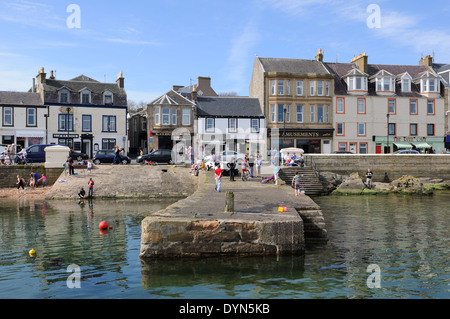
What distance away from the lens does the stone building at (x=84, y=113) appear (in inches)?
1855

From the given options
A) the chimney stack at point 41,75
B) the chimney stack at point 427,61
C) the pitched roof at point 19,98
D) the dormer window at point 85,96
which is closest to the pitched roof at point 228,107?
the dormer window at point 85,96

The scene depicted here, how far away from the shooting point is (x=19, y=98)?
46531mm

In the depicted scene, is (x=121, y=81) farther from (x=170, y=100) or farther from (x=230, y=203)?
(x=230, y=203)

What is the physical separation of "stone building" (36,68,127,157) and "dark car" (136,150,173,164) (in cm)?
1226

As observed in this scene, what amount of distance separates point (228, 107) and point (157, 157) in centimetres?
1530

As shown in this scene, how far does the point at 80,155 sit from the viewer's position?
128 feet

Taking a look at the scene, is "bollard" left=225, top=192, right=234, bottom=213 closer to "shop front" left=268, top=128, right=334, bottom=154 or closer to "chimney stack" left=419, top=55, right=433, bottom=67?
"shop front" left=268, top=128, right=334, bottom=154

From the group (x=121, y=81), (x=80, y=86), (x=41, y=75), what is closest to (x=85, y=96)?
(x=80, y=86)

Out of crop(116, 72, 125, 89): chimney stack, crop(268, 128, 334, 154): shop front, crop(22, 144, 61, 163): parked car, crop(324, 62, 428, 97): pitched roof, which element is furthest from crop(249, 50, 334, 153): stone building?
crop(22, 144, 61, 163): parked car

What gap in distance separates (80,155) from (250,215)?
30006 millimetres

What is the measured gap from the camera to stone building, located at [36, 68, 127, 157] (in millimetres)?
47125
